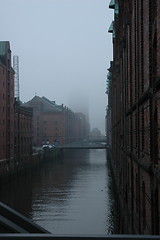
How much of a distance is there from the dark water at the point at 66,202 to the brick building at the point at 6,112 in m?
3.40

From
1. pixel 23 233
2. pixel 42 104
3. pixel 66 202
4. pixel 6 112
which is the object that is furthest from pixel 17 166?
pixel 23 233

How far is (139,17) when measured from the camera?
364 inches

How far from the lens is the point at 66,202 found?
28.3 metres

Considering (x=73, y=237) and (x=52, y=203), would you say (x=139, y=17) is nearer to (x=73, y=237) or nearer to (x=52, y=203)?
(x=73, y=237)

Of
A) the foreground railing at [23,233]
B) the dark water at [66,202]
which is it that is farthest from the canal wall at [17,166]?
the foreground railing at [23,233]

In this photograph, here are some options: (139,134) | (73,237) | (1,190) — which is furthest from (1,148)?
(73,237)

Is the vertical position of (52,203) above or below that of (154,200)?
below

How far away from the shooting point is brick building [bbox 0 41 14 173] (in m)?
41.8

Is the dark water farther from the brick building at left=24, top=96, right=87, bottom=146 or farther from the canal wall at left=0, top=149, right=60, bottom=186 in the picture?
the brick building at left=24, top=96, right=87, bottom=146

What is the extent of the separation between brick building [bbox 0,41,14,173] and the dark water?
3.40 metres

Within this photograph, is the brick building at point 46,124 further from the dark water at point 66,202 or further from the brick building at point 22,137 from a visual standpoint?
the dark water at point 66,202

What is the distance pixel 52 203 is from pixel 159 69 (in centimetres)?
2438

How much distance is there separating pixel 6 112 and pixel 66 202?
2014 cm

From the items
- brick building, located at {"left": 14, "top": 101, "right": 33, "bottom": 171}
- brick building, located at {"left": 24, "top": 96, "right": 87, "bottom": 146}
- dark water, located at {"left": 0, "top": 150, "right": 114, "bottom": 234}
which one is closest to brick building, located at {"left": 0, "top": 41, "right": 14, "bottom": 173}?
brick building, located at {"left": 14, "top": 101, "right": 33, "bottom": 171}
